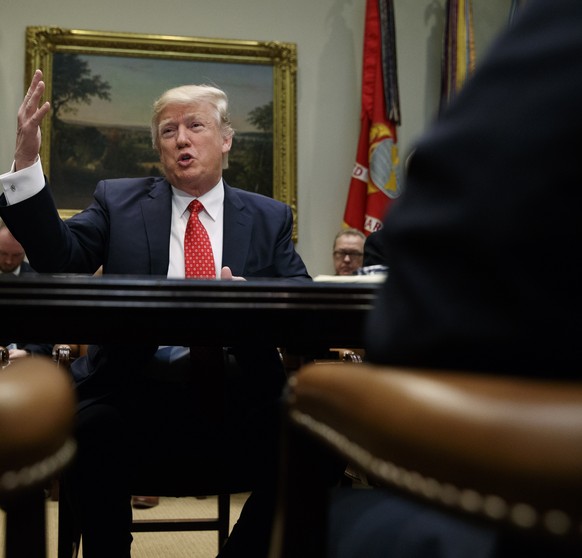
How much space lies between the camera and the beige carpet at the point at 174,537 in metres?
3.59

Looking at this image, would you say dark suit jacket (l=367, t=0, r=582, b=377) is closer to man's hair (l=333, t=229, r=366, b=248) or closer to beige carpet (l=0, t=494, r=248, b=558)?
beige carpet (l=0, t=494, r=248, b=558)

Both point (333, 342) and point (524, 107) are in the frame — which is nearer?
point (524, 107)

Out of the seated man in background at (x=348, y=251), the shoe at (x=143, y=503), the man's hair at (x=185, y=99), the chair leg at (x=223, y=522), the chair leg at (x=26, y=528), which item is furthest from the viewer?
the seated man in background at (x=348, y=251)

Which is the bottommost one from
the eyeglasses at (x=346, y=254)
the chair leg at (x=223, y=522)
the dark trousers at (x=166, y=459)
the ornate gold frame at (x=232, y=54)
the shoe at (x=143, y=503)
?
the shoe at (x=143, y=503)

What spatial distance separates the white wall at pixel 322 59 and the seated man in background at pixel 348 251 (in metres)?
0.49

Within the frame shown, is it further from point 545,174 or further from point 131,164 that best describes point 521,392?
point 131,164

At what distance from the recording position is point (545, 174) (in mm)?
692

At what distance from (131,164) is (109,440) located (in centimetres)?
469

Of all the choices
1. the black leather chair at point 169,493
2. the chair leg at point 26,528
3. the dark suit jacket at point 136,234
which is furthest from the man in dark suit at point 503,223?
the dark suit jacket at point 136,234

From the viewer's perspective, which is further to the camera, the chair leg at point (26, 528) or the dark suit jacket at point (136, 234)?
the dark suit jacket at point (136, 234)

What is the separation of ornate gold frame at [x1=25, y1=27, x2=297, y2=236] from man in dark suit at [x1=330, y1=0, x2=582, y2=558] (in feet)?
18.9

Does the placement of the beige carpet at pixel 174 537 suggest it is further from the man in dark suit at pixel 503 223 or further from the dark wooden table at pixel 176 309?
the man in dark suit at pixel 503 223

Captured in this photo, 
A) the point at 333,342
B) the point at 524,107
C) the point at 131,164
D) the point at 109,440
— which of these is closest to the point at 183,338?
the point at 333,342

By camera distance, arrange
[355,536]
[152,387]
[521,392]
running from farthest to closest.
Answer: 1. [152,387]
2. [355,536]
3. [521,392]
